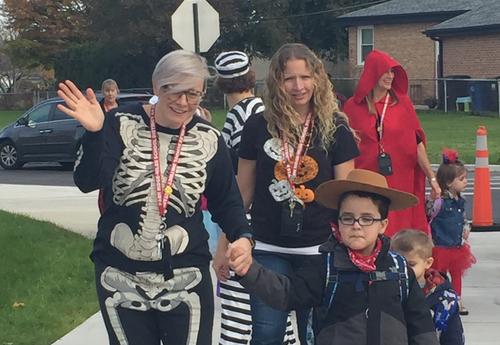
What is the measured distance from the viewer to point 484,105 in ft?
117

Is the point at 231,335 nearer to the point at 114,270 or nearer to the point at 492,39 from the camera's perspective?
the point at 114,270

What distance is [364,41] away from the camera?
45812mm

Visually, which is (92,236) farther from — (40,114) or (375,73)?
(40,114)

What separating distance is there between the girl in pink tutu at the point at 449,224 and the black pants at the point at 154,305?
321 centimetres

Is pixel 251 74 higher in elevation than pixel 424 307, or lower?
higher

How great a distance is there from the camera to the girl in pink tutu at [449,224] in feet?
24.0

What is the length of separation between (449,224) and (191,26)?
718 centimetres

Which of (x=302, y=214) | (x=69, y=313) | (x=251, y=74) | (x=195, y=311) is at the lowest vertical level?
(x=69, y=313)

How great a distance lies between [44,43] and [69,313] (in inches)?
2048

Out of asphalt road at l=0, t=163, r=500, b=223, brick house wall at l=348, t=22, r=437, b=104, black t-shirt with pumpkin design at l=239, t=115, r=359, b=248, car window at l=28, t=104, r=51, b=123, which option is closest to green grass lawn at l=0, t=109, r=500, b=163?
asphalt road at l=0, t=163, r=500, b=223

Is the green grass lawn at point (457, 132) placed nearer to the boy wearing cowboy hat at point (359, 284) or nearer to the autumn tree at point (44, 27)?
the boy wearing cowboy hat at point (359, 284)

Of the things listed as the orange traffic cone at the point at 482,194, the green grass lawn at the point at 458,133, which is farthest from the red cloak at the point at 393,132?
the green grass lawn at the point at 458,133

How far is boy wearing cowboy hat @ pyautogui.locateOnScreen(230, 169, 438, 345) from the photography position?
3.86 metres

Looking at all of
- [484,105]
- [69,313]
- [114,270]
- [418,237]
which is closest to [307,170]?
[418,237]
